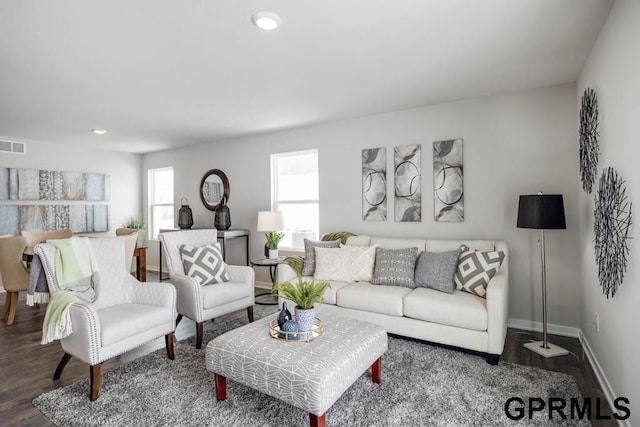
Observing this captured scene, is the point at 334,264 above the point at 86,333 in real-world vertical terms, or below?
above

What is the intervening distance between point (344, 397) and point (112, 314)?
1.75 meters

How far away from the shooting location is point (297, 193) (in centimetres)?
507

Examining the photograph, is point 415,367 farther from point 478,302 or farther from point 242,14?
point 242,14

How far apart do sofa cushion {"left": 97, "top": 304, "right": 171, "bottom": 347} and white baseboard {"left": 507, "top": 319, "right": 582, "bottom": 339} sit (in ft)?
10.8

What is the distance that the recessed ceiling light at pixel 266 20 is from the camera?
206 centimetres

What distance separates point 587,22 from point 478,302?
207 cm

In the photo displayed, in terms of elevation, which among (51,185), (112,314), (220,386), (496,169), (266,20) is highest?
(266,20)

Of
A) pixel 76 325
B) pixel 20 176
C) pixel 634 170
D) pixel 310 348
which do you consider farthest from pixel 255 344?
pixel 20 176

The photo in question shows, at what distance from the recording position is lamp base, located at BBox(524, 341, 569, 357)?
2.82 m

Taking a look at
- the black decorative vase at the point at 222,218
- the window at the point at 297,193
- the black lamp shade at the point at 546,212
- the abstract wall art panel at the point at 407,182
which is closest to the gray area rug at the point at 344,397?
the black lamp shade at the point at 546,212

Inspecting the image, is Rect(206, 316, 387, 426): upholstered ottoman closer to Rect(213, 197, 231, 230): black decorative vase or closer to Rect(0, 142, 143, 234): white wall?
Rect(213, 197, 231, 230): black decorative vase

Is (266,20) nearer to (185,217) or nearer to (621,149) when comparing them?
(621,149)

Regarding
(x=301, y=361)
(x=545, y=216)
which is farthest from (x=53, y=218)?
(x=545, y=216)

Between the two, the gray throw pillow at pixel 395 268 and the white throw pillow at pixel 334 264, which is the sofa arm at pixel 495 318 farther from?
the white throw pillow at pixel 334 264
